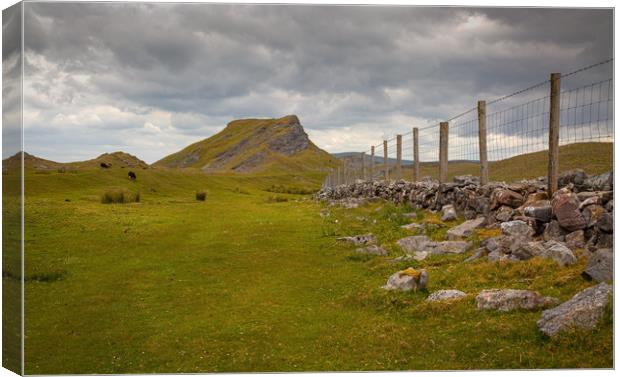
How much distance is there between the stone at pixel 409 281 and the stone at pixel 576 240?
9.91 ft

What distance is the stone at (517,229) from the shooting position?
12.2 metres

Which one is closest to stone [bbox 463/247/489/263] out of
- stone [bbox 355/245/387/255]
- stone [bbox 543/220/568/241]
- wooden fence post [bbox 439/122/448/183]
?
stone [bbox 543/220/568/241]

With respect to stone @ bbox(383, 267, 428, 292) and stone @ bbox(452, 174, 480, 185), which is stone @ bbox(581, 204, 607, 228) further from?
stone @ bbox(452, 174, 480, 185)

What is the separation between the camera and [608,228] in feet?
31.2

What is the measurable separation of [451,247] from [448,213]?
449 centimetres

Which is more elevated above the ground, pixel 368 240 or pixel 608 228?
pixel 608 228

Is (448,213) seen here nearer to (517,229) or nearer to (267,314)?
(517,229)

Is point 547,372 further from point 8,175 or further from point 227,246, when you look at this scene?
point 227,246

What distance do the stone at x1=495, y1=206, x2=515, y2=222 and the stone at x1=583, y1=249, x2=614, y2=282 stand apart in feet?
17.1

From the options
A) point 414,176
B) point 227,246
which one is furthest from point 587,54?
point 414,176

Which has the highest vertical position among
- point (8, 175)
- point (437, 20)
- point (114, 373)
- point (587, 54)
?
point (437, 20)

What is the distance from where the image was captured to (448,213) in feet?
57.9

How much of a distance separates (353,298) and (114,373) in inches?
178

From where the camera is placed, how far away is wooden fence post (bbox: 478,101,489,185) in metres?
17.4
